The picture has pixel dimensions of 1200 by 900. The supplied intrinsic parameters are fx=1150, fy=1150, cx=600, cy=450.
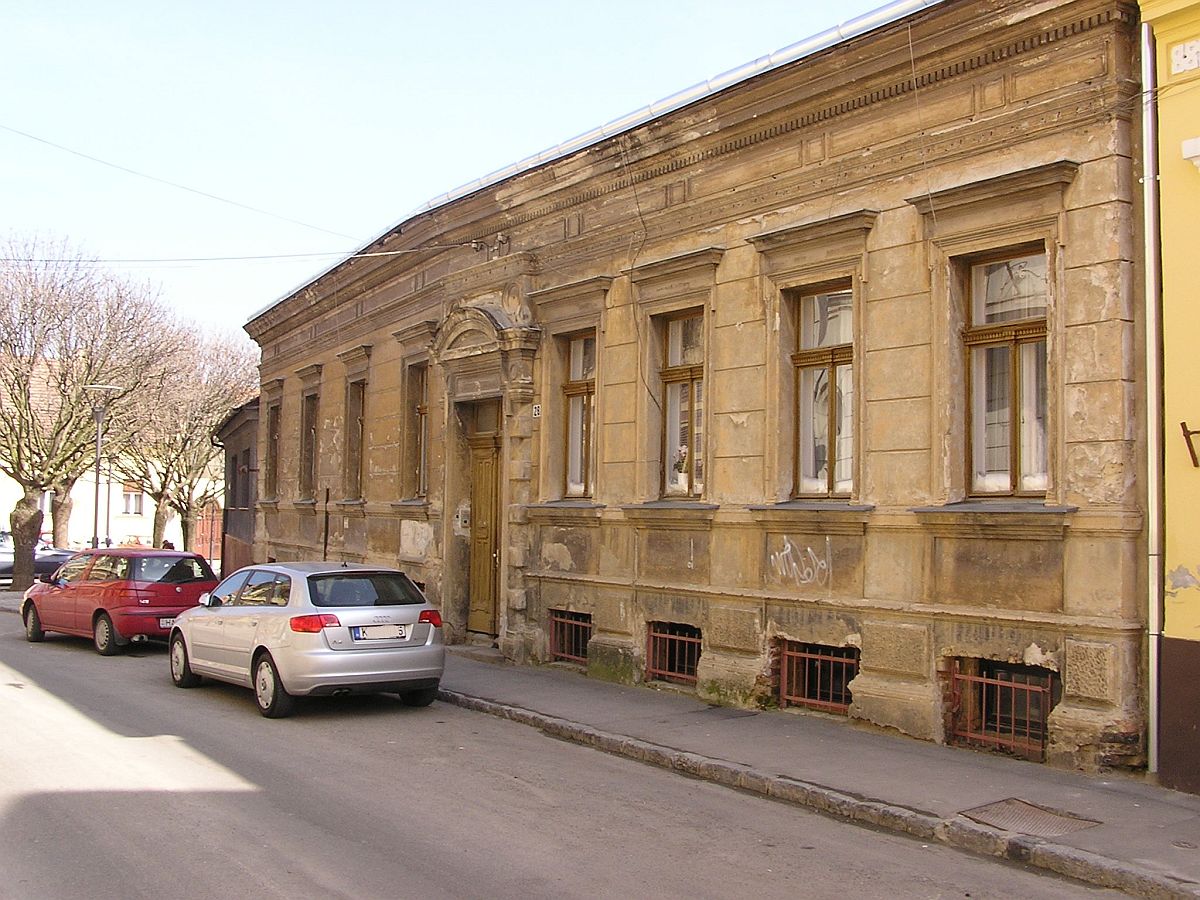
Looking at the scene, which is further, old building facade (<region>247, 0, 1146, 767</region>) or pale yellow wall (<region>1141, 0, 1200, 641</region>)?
old building facade (<region>247, 0, 1146, 767</region>)

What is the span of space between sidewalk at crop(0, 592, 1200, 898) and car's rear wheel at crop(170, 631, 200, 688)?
3.07 meters

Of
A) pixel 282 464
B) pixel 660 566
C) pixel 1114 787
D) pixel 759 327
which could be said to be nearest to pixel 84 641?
pixel 282 464

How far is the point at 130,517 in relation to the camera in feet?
206

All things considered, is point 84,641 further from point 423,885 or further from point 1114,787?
point 1114,787

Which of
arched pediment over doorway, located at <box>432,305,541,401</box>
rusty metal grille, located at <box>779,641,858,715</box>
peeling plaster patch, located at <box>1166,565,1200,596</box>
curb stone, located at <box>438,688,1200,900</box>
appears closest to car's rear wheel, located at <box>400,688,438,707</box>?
curb stone, located at <box>438,688,1200,900</box>

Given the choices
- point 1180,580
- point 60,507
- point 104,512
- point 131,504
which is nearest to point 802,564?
point 1180,580

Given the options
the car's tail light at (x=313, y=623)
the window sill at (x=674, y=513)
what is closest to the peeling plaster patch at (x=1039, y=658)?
the window sill at (x=674, y=513)

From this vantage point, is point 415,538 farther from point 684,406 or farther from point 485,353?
point 684,406

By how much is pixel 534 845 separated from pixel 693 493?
20.4 ft

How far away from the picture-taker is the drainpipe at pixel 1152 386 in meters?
7.95

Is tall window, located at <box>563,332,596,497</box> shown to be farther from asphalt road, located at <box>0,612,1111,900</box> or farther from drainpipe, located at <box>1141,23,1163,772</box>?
drainpipe, located at <box>1141,23,1163,772</box>

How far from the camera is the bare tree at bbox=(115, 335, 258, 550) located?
40500 millimetres

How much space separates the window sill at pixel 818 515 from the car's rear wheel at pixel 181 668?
6535 millimetres

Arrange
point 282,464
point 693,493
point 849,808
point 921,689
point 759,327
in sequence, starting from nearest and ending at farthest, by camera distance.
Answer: point 849,808 → point 921,689 → point 759,327 → point 693,493 → point 282,464
